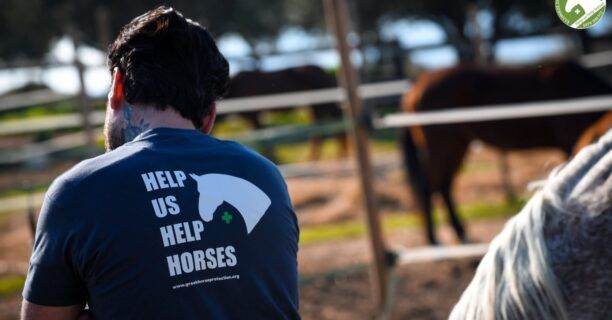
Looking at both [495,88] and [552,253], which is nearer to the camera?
[552,253]

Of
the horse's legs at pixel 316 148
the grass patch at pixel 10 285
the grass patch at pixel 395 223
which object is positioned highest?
the horse's legs at pixel 316 148

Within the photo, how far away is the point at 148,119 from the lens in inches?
51.4

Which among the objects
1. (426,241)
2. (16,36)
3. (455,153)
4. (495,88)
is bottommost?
(426,241)

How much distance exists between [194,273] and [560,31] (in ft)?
26.9

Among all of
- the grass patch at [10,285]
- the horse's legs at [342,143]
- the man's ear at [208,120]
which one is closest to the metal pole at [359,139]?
the man's ear at [208,120]

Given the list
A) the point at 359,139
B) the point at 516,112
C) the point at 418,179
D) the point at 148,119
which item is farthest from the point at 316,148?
the point at 148,119

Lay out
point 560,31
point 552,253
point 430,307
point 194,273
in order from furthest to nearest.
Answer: point 560,31 → point 430,307 → point 194,273 → point 552,253

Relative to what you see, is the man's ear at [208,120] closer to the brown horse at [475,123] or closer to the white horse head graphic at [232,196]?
the white horse head graphic at [232,196]

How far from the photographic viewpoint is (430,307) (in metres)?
4.32

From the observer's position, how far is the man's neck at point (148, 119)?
1.30 m

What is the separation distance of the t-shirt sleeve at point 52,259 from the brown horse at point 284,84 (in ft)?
11.1

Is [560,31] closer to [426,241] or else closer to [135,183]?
[426,241]

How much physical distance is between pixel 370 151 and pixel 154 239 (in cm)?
545

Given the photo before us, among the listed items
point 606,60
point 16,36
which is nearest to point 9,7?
point 16,36
